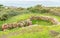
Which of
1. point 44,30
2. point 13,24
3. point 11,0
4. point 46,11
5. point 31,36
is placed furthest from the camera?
point 11,0

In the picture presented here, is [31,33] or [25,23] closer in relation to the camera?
[31,33]

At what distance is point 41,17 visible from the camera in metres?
39.4

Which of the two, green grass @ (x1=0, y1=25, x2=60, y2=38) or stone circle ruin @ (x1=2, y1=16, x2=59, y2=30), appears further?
stone circle ruin @ (x1=2, y1=16, x2=59, y2=30)

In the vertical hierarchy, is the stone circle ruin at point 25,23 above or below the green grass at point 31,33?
below

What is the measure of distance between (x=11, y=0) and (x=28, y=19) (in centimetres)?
6830

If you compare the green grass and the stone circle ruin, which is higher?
the green grass

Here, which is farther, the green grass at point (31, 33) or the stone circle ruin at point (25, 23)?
the stone circle ruin at point (25, 23)

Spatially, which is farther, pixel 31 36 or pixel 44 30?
pixel 44 30

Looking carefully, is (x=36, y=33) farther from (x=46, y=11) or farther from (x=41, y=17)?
(x=46, y=11)

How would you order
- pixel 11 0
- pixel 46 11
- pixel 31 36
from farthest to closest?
1. pixel 11 0
2. pixel 46 11
3. pixel 31 36

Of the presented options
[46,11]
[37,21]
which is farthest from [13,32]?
[46,11]

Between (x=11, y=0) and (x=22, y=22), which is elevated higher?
(x=22, y=22)

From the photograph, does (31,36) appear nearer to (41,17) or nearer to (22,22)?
(22,22)

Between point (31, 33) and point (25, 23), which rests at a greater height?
point (31, 33)
